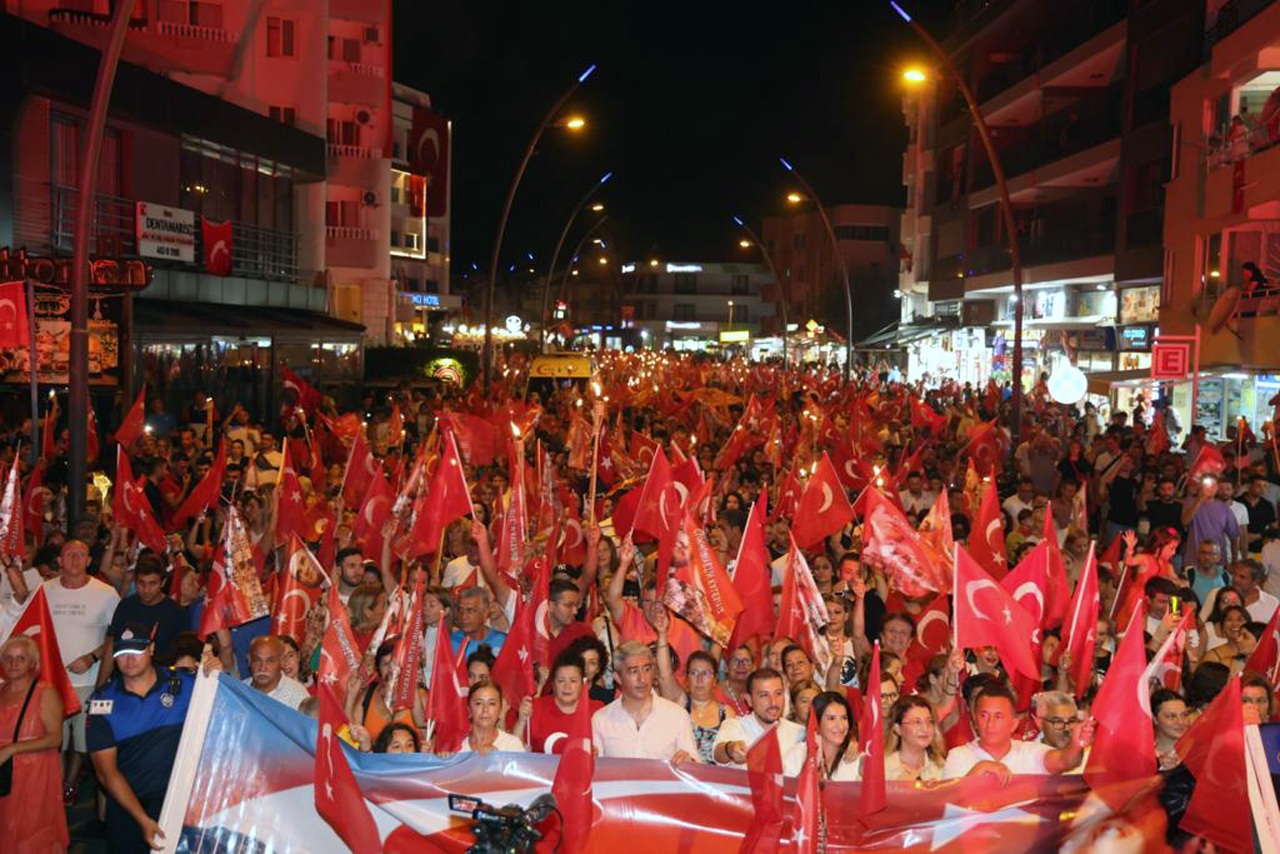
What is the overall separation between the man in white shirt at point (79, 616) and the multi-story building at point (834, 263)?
65084 millimetres

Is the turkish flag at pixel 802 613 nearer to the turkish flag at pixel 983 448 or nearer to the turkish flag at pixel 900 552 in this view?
the turkish flag at pixel 900 552

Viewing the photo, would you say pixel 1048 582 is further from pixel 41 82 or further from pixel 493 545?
pixel 41 82

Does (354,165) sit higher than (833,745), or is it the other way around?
(354,165)

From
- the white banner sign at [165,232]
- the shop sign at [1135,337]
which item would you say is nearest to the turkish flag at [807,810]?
the white banner sign at [165,232]

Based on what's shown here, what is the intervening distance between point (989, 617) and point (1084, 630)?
0.79 m

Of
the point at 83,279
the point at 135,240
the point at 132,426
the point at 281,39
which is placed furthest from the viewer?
the point at 281,39

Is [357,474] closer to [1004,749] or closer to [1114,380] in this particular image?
[1004,749]

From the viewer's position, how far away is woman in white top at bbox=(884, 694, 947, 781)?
7.04 m

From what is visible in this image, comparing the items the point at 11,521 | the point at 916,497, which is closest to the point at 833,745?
the point at 11,521

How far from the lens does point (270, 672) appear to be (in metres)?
7.87

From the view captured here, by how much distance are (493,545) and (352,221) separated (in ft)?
115

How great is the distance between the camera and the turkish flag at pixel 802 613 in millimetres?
9273

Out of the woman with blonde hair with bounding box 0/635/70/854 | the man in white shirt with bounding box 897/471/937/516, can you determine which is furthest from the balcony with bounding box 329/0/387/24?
the woman with blonde hair with bounding box 0/635/70/854

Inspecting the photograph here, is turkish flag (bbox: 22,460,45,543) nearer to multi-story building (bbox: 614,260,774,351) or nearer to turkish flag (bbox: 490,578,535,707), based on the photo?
turkish flag (bbox: 490,578,535,707)
